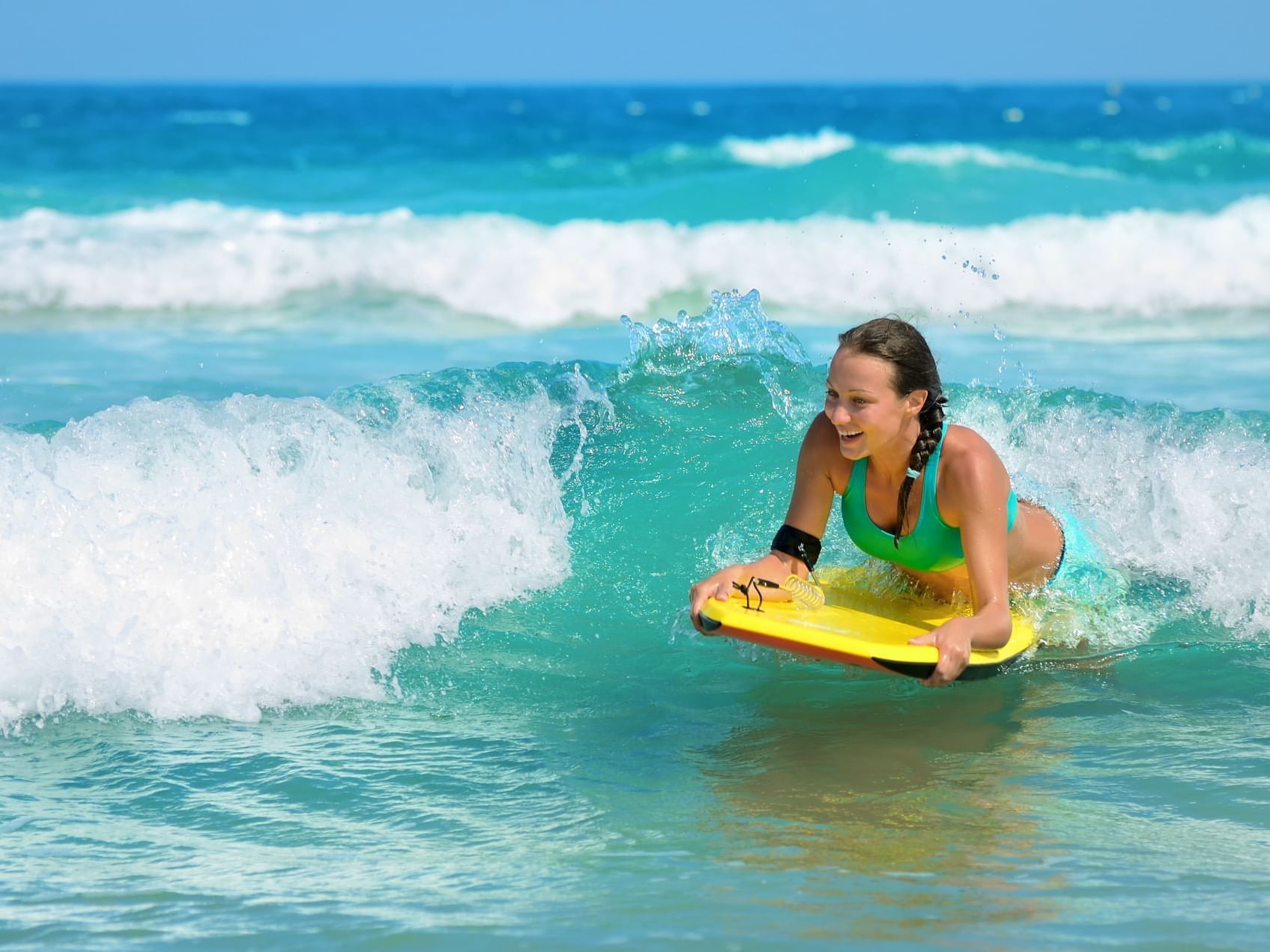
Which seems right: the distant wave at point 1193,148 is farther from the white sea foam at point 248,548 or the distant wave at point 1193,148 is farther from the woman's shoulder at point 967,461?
the woman's shoulder at point 967,461

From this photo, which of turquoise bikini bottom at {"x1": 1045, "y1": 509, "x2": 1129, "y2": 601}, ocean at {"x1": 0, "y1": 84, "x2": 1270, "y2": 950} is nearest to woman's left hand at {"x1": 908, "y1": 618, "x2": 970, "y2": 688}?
ocean at {"x1": 0, "y1": 84, "x2": 1270, "y2": 950}

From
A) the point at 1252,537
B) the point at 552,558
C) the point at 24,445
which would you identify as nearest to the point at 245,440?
the point at 24,445

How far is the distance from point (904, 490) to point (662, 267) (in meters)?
9.30

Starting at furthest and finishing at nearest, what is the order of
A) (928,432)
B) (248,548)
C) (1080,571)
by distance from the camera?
1. (248,548)
2. (1080,571)
3. (928,432)

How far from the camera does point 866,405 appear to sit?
398 cm

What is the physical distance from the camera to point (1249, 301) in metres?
12.3

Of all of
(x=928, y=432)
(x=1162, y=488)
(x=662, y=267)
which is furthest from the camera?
(x=662, y=267)

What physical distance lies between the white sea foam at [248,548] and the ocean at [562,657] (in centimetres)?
2

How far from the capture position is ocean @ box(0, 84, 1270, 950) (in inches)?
122

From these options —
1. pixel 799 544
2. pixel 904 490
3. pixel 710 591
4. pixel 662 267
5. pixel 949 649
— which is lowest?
pixel 949 649

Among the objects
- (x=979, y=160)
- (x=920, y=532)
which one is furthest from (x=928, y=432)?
(x=979, y=160)

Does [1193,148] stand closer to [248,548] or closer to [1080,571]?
[1080,571]

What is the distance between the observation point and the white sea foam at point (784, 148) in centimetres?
2592

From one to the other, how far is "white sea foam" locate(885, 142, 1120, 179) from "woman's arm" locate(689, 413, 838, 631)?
1499 cm
